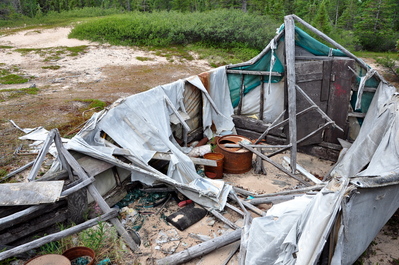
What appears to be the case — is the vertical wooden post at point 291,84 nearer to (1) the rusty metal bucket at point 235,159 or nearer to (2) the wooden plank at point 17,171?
(1) the rusty metal bucket at point 235,159

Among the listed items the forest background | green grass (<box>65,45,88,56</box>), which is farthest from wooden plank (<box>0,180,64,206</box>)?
the forest background

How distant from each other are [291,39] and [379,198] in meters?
4.37

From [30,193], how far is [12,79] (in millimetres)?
10411

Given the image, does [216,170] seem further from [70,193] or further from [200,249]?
[70,193]

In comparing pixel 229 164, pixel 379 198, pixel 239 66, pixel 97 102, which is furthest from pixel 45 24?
pixel 379 198

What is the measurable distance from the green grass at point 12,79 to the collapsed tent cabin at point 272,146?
27.6ft

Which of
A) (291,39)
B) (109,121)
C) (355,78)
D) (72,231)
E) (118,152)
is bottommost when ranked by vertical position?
(72,231)

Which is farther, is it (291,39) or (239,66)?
(239,66)

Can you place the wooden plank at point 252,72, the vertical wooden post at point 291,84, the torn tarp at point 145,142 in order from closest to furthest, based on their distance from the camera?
the torn tarp at point 145,142 → the vertical wooden post at point 291,84 → the wooden plank at point 252,72

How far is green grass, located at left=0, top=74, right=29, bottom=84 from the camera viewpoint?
12102mm

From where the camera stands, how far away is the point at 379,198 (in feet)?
11.1

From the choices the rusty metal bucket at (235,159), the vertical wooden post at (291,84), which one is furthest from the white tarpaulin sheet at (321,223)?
the rusty metal bucket at (235,159)

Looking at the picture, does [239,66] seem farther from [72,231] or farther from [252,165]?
[72,231]

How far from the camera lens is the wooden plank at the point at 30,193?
3984 millimetres
